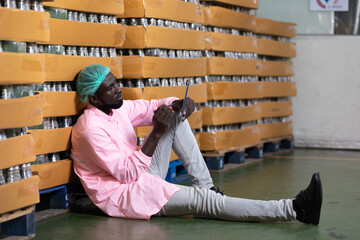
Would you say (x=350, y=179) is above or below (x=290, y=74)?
below

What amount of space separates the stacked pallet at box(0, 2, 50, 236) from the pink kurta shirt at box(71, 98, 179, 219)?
2.34ft

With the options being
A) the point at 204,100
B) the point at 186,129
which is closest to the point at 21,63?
the point at 186,129

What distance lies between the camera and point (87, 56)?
21.8 feet

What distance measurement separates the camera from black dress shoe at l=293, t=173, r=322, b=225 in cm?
552

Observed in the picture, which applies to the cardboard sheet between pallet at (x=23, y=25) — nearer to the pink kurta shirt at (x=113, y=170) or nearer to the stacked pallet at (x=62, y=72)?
the stacked pallet at (x=62, y=72)

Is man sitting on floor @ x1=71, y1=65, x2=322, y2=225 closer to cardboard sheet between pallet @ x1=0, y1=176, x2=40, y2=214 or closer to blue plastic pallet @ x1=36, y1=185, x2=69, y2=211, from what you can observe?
blue plastic pallet @ x1=36, y1=185, x2=69, y2=211

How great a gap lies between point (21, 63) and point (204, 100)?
4.06m

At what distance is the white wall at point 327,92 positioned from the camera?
1182 centimetres

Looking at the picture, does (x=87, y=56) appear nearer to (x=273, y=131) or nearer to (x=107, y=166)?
(x=107, y=166)

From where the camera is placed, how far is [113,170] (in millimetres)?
5930

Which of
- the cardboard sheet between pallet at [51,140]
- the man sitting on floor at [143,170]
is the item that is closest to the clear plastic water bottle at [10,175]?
the cardboard sheet between pallet at [51,140]

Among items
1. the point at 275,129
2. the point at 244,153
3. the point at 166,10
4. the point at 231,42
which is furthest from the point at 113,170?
the point at 275,129

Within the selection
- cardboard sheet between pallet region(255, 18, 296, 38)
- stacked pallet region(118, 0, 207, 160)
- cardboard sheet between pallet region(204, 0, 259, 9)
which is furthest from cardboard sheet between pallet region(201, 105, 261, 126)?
cardboard sheet between pallet region(204, 0, 259, 9)

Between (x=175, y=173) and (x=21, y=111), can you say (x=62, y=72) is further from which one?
(x=175, y=173)
